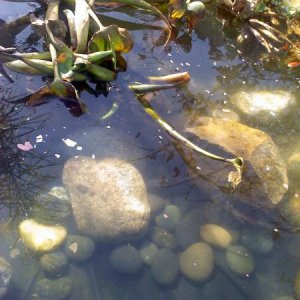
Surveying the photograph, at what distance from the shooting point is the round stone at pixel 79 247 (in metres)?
2.20

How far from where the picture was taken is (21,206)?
2.31 meters

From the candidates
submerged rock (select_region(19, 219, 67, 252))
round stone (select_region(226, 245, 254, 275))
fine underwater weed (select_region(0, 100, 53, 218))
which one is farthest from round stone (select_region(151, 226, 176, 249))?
fine underwater weed (select_region(0, 100, 53, 218))

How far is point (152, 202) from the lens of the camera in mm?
2383

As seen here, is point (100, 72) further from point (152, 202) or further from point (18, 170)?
point (152, 202)

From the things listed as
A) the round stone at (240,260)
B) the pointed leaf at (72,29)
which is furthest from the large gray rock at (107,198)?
the pointed leaf at (72,29)

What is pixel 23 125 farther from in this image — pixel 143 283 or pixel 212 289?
pixel 212 289

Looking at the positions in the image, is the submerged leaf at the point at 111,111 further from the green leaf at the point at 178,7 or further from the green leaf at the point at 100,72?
the green leaf at the point at 178,7

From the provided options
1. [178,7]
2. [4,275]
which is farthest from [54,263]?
[178,7]

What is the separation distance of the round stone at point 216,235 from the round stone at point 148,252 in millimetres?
281

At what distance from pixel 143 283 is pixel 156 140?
880mm

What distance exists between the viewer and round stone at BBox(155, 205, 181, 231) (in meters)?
2.35

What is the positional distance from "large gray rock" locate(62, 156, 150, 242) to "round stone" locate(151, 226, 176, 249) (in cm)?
7

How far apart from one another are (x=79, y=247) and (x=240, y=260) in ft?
2.90

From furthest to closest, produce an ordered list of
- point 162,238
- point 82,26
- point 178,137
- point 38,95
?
point 82,26, point 38,95, point 178,137, point 162,238
